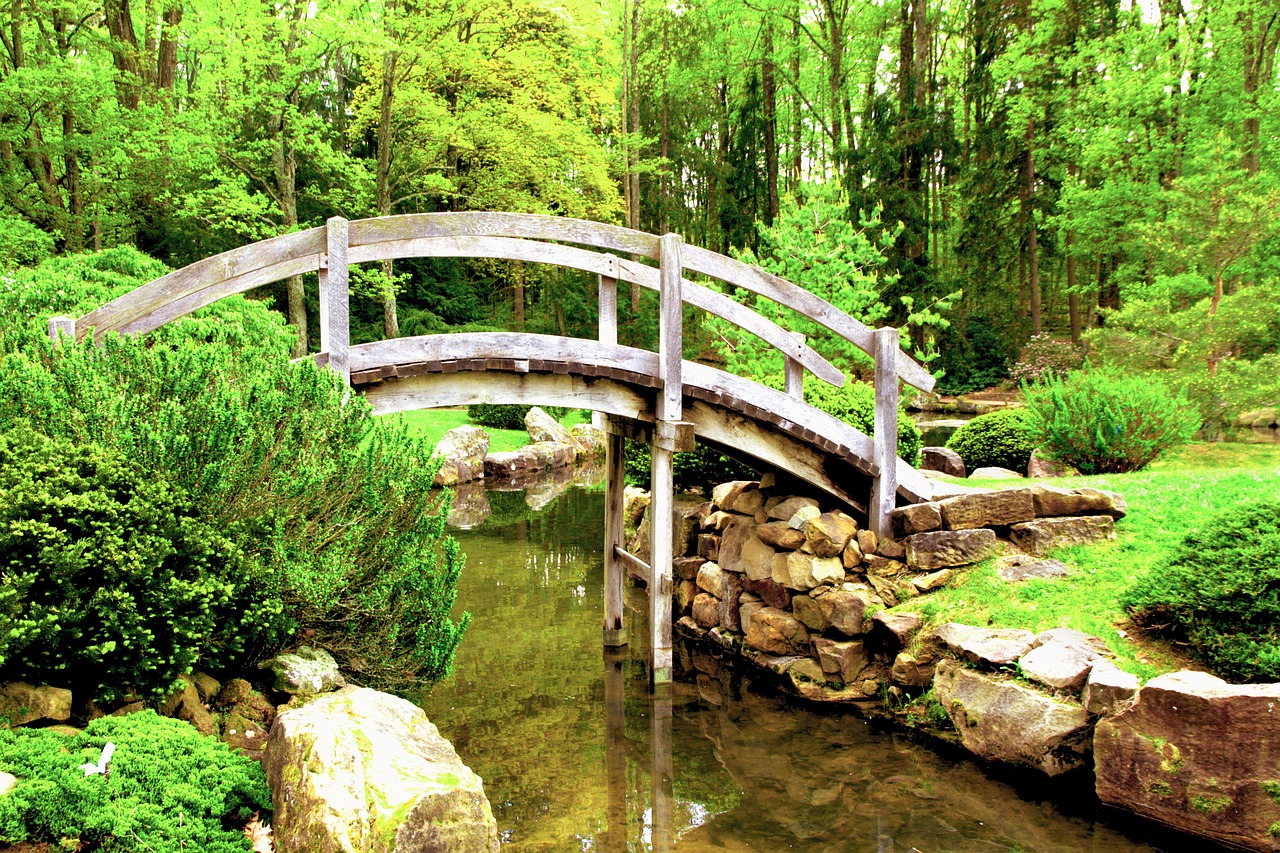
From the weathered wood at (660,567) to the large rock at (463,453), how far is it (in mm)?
11033

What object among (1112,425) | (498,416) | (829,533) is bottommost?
(829,533)

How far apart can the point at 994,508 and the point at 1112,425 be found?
3.45 m

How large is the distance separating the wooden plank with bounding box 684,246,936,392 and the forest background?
20.0 ft

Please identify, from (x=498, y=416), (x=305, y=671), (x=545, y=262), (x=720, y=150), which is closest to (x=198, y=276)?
(x=545, y=262)

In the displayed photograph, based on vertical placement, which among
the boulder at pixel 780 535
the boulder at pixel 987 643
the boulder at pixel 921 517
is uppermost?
the boulder at pixel 921 517

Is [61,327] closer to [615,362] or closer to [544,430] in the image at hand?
[615,362]

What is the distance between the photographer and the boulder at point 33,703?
12.0 ft

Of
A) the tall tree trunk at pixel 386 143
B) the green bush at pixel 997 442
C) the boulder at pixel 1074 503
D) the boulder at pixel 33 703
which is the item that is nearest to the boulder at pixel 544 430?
the tall tree trunk at pixel 386 143

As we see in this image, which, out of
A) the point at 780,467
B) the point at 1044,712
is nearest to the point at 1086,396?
the point at 780,467

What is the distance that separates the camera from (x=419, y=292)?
27203mm

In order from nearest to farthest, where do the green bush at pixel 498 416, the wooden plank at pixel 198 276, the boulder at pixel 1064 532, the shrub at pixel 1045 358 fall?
the wooden plank at pixel 198 276
the boulder at pixel 1064 532
the green bush at pixel 498 416
the shrub at pixel 1045 358

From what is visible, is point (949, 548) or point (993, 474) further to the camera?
point (993, 474)

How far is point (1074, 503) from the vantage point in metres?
7.90

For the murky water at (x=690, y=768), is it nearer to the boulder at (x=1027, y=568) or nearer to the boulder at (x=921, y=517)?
the boulder at (x=1027, y=568)
